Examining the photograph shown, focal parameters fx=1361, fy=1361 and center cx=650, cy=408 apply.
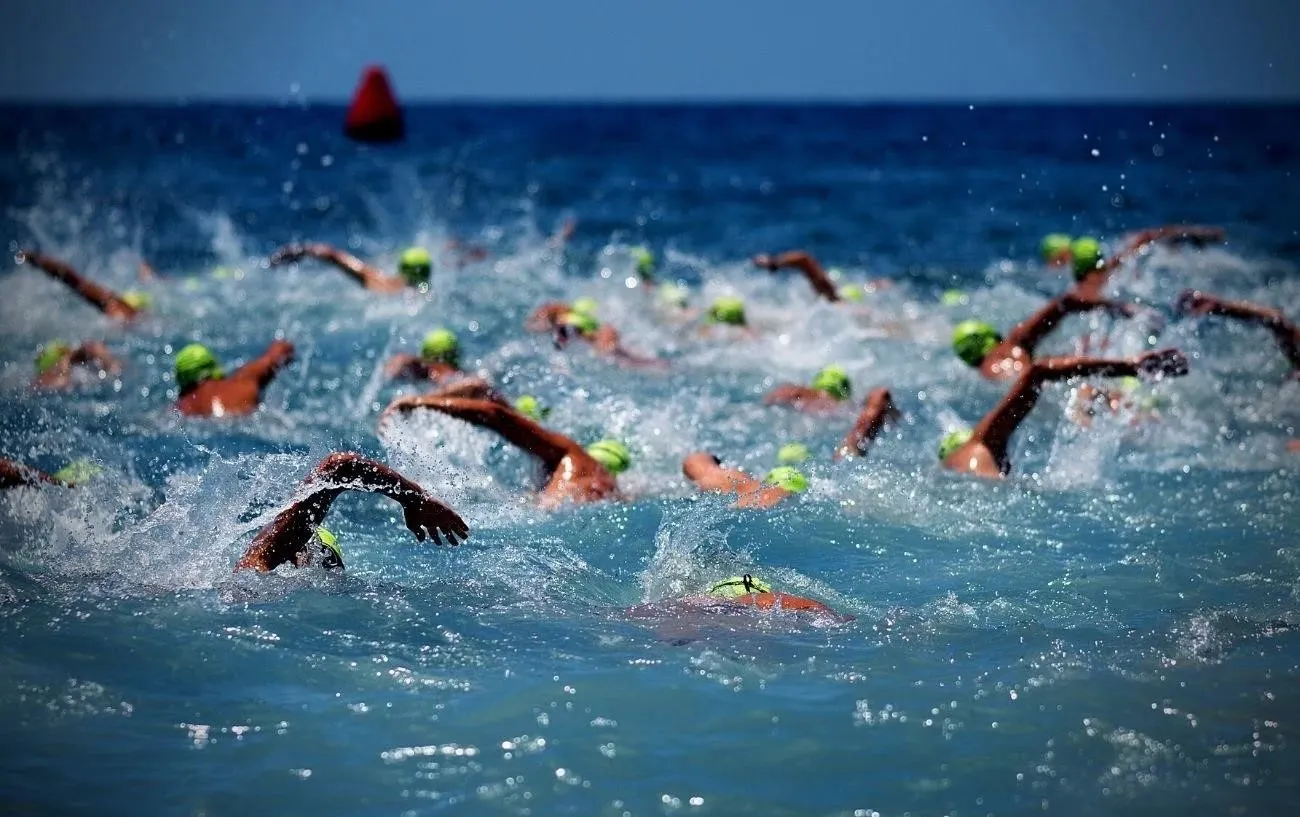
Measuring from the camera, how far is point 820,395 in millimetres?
10031

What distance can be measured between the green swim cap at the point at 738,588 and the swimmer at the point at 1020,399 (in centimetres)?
264

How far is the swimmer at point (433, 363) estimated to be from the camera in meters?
9.78

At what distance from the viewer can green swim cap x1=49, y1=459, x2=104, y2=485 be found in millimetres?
7035

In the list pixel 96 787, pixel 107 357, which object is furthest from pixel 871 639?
pixel 107 357

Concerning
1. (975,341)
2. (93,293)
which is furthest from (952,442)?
(93,293)

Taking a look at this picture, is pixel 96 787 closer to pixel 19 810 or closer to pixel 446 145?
pixel 19 810

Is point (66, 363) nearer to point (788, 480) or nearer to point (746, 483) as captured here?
point (746, 483)

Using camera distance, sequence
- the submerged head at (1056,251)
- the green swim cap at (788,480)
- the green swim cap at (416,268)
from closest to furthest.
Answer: the green swim cap at (788,480), the green swim cap at (416,268), the submerged head at (1056,251)

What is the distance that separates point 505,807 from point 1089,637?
2.69 metres

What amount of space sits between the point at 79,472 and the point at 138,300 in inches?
316

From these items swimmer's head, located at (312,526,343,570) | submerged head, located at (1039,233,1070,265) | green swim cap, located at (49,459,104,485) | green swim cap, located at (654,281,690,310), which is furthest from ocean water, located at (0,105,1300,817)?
submerged head, located at (1039,233,1070,265)

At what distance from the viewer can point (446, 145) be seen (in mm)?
55188

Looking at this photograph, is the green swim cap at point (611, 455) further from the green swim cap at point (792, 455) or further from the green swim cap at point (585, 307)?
the green swim cap at point (585, 307)

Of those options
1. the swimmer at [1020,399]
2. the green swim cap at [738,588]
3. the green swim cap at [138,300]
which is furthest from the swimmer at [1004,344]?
the green swim cap at [138,300]
